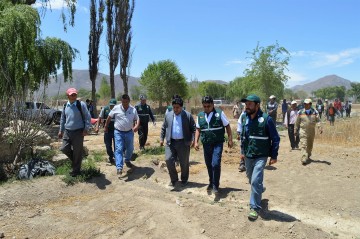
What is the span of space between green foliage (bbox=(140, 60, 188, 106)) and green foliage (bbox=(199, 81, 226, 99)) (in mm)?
37059

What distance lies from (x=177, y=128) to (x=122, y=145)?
1.45m

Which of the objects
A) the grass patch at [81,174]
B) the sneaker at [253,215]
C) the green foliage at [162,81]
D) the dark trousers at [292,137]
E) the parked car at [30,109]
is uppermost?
the green foliage at [162,81]

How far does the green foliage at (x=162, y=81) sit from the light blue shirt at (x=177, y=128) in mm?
30919

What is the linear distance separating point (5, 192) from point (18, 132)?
1.81 m

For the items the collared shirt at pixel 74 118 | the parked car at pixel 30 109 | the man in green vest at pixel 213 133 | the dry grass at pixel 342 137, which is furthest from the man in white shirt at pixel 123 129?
the dry grass at pixel 342 137

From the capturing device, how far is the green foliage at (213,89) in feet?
255

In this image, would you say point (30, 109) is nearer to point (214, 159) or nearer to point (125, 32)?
point (214, 159)

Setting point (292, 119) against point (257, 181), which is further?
point (292, 119)

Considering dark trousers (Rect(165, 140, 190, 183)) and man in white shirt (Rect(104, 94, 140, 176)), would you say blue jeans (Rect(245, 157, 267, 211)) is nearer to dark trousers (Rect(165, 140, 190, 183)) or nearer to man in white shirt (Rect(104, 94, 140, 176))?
dark trousers (Rect(165, 140, 190, 183))

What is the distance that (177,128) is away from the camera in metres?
6.51

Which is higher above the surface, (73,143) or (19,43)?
(19,43)

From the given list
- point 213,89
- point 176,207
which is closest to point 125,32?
point 176,207

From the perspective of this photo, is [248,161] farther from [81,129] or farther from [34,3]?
[34,3]

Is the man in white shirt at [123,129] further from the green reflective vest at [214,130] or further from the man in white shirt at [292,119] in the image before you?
the man in white shirt at [292,119]
